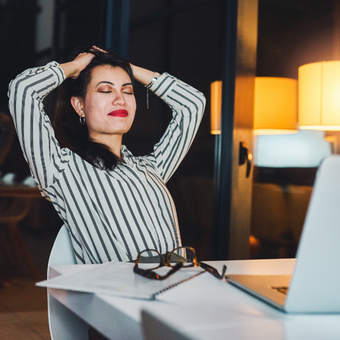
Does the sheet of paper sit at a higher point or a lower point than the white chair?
higher

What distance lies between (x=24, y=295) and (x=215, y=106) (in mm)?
1465

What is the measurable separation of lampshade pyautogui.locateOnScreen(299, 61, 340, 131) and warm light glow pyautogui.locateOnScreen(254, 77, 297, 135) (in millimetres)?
120

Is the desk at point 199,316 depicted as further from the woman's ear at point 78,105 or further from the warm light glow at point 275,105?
the warm light glow at point 275,105

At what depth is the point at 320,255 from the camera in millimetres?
562

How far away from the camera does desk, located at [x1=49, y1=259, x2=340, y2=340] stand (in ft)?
1.54

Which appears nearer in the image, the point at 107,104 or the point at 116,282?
the point at 116,282

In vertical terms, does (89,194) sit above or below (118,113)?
below

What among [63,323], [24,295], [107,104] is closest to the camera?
[63,323]

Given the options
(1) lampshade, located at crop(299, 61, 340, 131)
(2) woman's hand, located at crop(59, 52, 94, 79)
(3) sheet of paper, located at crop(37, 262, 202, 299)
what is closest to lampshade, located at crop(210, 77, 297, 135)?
(1) lampshade, located at crop(299, 61, 340, 131)

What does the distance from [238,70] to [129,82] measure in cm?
113

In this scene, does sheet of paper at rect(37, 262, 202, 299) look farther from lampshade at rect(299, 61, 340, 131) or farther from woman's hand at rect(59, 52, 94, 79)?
lampshade at rect(299, 61, 340, 131)

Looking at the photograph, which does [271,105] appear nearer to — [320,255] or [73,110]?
[73,110]

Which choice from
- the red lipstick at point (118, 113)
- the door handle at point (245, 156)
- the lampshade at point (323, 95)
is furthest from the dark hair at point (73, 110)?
the lampshade at point (323, 95)

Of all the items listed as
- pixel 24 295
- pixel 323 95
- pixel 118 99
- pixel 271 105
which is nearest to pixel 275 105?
pixel 271 105
